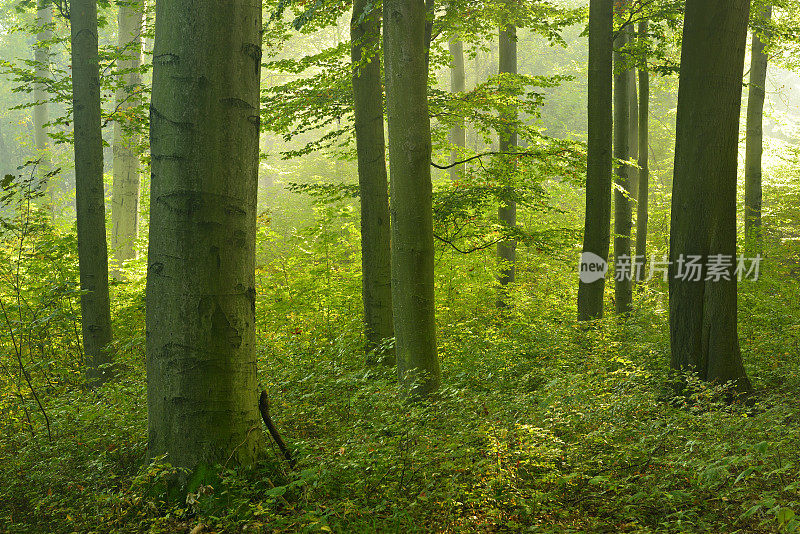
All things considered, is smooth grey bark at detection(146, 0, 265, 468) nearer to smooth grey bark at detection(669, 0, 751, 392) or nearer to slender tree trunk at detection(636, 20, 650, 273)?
smooth grey bark at detection(669, 0, 751, 392)

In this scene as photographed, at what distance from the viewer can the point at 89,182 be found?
700cm

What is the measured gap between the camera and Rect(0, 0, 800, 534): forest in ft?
9.39

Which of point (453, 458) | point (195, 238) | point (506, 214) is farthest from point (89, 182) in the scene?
point (506, 214)

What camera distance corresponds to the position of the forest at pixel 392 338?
9.39 feet

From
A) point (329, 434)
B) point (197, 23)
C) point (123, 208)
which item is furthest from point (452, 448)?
point (123, 208)

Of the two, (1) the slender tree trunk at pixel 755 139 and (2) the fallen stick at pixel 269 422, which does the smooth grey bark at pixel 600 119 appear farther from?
(1) the slender tree trunk at pixel 755 139

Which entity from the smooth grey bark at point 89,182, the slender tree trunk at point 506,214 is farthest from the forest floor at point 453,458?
the slender tree trunk at point 506,214

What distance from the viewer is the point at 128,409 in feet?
15.7

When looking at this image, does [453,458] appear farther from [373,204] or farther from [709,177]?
[373,204]

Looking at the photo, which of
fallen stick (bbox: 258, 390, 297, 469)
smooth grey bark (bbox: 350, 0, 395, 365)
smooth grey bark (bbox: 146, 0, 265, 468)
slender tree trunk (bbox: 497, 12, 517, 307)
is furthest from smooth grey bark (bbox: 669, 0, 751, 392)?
slender tree trunk (bbox: 497, 12, 517, 307)

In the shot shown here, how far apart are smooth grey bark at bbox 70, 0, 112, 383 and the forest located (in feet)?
0.12

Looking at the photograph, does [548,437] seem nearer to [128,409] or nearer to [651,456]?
[651,456]

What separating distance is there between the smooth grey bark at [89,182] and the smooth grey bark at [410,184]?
4.16 meters

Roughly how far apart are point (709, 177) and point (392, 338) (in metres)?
3.58
